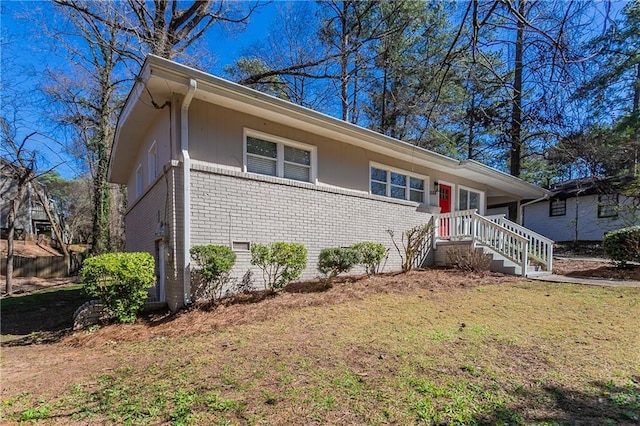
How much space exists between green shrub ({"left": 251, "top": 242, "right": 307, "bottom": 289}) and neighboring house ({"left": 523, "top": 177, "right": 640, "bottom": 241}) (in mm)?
16480

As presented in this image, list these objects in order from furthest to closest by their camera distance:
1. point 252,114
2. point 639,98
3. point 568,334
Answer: point 639,98 → point 252,114 → point 568,334

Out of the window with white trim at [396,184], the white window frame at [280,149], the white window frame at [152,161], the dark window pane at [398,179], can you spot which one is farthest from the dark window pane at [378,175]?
the white window frame at [152,161]

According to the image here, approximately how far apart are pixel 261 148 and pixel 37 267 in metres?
16.2

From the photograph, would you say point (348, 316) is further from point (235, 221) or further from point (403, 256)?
point (403, 256)

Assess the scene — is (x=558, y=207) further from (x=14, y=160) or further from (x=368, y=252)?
(x=14, y=160)

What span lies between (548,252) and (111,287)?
1126cm

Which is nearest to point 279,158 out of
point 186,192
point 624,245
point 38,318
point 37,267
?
point 186,192

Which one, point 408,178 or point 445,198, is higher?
point 408,178

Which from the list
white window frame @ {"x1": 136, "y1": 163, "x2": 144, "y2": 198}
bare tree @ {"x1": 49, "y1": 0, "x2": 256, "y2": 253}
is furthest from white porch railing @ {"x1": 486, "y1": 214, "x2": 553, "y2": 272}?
bare tree @ {"x1": 49, "y1": 0, "x2": 256, "y2": 253}

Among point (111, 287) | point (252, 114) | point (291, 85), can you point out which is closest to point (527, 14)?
point (252, 114)

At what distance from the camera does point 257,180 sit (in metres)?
6.75

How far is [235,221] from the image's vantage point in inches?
252

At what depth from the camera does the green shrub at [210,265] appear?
549 centimetres

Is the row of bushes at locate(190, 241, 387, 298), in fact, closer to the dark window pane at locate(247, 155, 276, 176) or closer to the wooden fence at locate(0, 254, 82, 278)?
the dark window pane at locate(247, 155, 276, 176)
